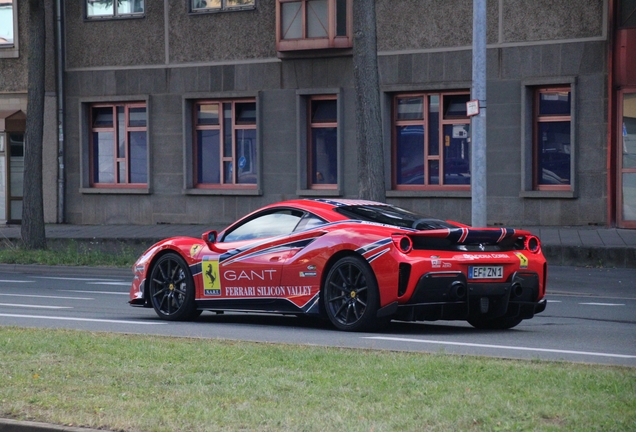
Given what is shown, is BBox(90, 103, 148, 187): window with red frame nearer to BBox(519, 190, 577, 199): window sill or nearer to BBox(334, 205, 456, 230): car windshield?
BBox(519, 190, 577, 199): window sill

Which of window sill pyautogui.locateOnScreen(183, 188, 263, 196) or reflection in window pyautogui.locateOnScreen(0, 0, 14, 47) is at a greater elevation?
reflection in window pyautogui.locateOnScreen(0, 0, 14, 47)

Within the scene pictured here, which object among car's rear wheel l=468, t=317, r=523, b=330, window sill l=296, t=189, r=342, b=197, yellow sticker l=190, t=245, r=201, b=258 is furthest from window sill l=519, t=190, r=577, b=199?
yellow sticker l=190, t=245, r=201, b=258

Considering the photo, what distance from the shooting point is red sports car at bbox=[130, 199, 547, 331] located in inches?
392

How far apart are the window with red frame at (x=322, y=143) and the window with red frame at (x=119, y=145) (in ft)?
15.8

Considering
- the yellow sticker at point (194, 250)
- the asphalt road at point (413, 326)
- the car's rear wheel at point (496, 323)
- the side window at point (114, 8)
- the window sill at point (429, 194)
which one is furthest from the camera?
the side window at point (114, 8)

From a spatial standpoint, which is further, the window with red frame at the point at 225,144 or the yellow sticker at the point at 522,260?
the window with red frame at the point at 225,144

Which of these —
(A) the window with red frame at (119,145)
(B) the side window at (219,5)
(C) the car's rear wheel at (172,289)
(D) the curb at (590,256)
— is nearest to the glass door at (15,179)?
(A) the window with red frame at (119,145)

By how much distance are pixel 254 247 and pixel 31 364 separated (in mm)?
3710

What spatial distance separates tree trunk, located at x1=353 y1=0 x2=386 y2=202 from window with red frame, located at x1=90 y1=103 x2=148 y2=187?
10845 mm

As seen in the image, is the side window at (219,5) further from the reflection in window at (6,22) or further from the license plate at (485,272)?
the license plate at (485,272)

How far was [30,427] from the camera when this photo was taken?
6.03 m

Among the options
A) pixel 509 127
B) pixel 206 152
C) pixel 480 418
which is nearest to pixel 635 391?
pixel 480 418

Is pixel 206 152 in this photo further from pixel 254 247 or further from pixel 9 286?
pixel 254 247

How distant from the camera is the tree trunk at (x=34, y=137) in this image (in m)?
22.9
